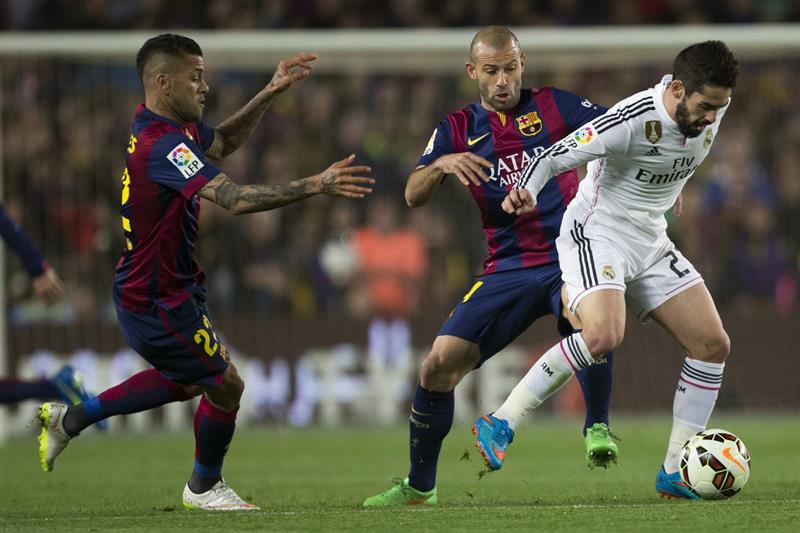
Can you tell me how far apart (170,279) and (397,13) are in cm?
996

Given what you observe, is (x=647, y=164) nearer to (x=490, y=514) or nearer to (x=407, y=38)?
(x=490, y=514)

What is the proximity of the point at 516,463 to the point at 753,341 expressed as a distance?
16.1ft

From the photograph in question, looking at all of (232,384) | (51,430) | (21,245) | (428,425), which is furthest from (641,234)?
(21,245)

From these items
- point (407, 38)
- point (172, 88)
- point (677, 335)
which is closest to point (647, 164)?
point (677, 335)

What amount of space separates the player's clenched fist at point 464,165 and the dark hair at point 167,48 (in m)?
1.37

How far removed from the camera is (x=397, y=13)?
1652 centimetres

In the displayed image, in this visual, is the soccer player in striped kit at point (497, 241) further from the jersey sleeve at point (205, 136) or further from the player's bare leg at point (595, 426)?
the jersey sleeve at point (205, 136)

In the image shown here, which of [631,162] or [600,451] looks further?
[631,162]

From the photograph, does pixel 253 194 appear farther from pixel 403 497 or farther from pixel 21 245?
pixel 21 245

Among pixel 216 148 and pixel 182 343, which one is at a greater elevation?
pixel 216 148

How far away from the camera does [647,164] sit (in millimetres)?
6918

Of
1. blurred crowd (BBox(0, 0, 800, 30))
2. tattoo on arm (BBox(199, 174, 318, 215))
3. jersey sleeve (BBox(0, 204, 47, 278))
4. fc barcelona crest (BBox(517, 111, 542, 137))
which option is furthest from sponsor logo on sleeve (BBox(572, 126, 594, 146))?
blurred crowd (BBox(0, 0, 800, 30))

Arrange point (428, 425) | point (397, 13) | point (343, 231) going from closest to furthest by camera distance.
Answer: point (428, 425) < point (343, 231) < point (397, 13)

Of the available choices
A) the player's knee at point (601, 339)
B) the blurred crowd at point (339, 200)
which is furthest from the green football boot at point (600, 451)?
the blurred crowd at point (339, 200)
